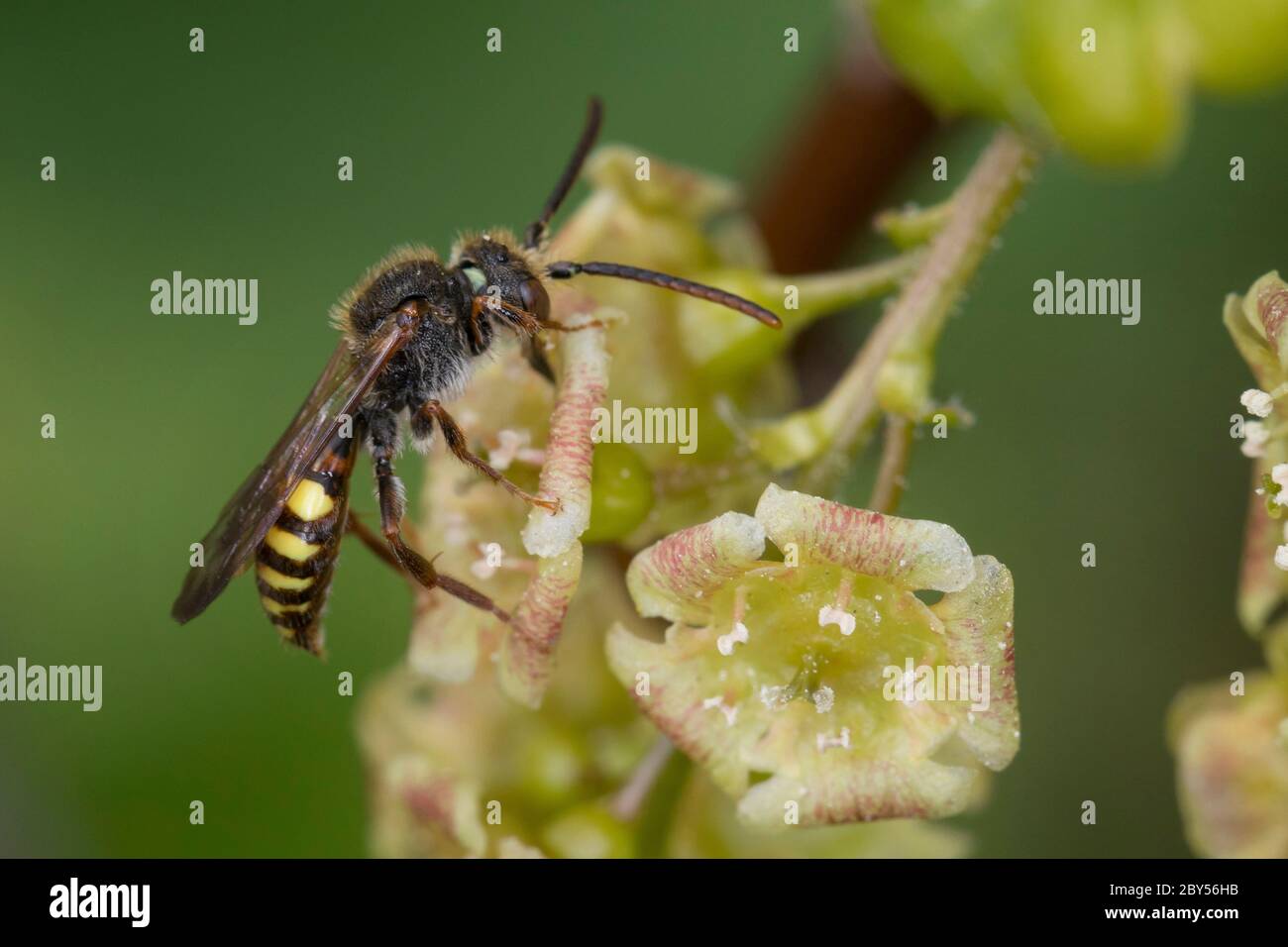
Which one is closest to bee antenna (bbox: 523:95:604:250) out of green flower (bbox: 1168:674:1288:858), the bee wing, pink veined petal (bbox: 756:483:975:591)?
the bee wing

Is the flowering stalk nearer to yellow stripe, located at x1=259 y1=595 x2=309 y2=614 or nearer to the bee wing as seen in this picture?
the bee wing

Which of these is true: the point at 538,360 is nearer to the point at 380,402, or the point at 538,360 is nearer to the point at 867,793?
the point at 380,402

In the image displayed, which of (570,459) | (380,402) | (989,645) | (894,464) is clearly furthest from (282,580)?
(989,645)

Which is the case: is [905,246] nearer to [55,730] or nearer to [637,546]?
[637,546]

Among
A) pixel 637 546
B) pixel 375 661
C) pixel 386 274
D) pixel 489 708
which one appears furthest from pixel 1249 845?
pixel 375 661

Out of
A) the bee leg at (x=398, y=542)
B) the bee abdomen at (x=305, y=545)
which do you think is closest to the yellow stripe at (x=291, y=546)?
the bee abdomen at (x=305, y=545)

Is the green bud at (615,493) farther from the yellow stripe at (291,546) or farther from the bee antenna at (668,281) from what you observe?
the yellow stripe at (291,546)
